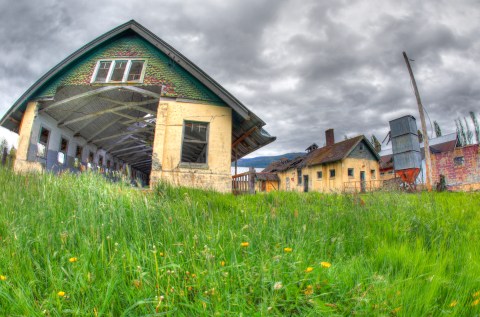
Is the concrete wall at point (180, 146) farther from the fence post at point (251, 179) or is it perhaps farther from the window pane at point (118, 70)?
the window pane at point (118, 70)

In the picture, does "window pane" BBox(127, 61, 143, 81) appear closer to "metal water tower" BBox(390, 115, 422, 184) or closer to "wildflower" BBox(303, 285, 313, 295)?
"wildflower" BBox(303, 285, 313, 295)

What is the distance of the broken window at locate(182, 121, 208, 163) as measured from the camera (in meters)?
11.5

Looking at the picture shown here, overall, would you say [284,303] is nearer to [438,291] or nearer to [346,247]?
[438,291]

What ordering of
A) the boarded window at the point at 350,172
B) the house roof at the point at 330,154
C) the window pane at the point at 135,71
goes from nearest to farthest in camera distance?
the window pane at the point at 135,71, the house roof at the point at 330,154, the boarded window at the point at 350,172

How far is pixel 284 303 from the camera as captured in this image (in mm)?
1661

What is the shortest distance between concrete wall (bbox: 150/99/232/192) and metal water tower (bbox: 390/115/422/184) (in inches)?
569

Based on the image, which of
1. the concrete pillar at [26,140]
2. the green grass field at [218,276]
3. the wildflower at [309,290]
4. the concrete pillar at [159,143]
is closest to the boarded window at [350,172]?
the concrete pillar at [159,143]

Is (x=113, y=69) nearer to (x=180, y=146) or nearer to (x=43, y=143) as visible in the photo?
(x=43, y=143)

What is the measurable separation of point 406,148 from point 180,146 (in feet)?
56.3

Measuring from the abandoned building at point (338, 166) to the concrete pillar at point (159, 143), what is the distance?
2081cm

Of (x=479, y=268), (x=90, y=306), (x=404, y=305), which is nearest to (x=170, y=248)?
(x=90, y=306)

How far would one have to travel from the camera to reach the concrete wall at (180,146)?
1053 cm

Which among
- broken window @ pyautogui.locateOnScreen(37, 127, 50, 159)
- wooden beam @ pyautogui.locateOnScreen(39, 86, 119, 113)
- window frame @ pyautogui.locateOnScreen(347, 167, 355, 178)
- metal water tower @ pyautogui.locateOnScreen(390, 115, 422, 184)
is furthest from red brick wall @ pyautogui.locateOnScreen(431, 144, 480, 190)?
broken window @ pyautogui.locateOnScreen(37, 127, 50, 159)

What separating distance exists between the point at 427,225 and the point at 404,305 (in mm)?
2413
